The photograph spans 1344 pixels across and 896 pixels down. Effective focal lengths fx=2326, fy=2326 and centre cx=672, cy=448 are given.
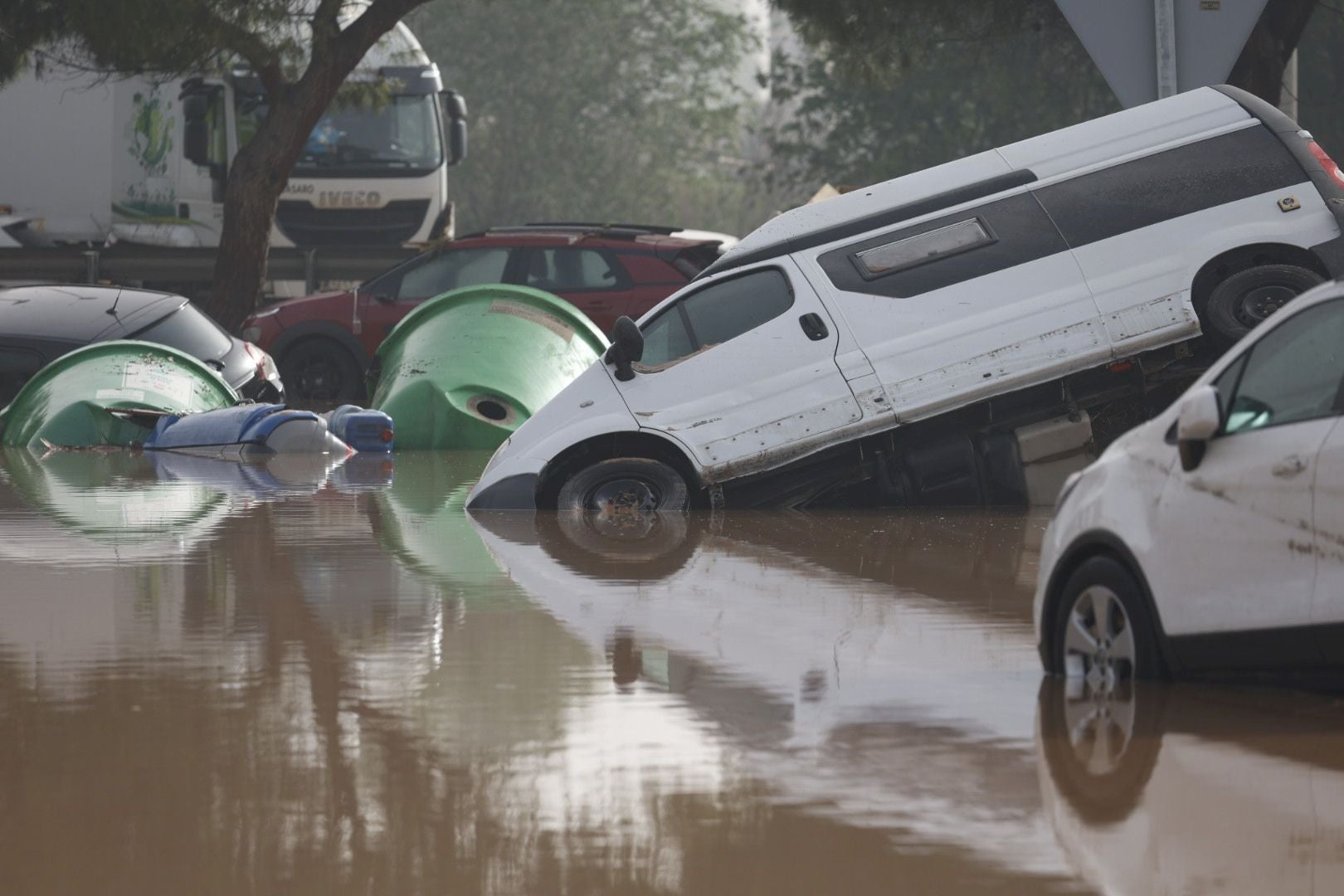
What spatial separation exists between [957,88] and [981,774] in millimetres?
41013

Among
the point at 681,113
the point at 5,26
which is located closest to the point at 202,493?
the point at 5,26

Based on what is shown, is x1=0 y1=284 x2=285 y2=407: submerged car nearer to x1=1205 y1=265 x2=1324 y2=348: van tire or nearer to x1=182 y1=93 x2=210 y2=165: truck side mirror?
x1=182 y1=93 x2=210 y2=165: truck side mirror

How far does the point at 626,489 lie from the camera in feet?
46.1

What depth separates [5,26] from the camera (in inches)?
1076

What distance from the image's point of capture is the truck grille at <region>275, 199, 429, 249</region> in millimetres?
33250

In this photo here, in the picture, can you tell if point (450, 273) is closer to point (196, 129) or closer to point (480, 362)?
point (480, 362)

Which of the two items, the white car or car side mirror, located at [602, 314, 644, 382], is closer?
the white car

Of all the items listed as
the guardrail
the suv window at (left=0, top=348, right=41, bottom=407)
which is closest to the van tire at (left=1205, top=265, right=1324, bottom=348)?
the suv window at (left=0, top=348, right=41, bottom=407)

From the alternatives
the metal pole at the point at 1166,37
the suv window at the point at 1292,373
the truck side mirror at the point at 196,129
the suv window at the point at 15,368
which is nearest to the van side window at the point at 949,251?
the metal pole at the point at 1166,37

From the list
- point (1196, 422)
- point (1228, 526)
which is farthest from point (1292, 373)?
point (1228, 526)

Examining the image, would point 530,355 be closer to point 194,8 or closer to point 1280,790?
point 194,8

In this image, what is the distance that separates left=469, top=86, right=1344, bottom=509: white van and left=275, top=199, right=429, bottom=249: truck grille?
19.9 m

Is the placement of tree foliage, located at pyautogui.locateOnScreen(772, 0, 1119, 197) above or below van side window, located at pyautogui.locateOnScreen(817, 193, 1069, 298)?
above

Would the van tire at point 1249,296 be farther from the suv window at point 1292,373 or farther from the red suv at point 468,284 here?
the red suv at point 468,284
